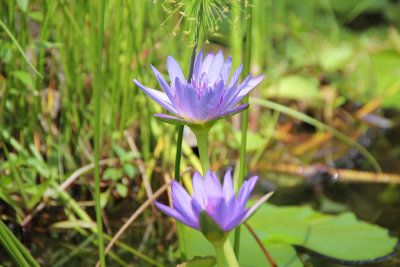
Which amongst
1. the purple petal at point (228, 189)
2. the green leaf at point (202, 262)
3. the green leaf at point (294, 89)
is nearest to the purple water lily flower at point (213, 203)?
the purple petal at point (228, 189)

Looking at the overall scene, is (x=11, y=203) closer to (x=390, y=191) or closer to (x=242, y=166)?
(x=242, y=166)

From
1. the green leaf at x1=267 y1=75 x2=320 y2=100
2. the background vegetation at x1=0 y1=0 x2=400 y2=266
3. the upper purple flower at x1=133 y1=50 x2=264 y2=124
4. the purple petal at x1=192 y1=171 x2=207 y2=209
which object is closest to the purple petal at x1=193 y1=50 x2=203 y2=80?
the upper purple flower at x1=133 y1=50 x2=264 y2=124

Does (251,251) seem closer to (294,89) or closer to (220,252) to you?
(220,252)

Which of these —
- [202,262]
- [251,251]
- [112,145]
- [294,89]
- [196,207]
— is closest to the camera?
[196,207]

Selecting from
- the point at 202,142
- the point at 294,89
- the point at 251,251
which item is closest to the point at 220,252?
the point at 202,142

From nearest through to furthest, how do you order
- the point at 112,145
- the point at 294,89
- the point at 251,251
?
A: the point at 251,251 → the point at 112,145 → the point at 294,89

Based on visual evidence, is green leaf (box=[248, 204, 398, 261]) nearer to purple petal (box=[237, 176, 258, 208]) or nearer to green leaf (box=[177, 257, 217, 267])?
green leaf (box=[177, 257, 217, 267])

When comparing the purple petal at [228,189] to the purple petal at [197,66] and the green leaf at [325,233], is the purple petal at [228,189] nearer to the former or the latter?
the purple petal at [197,66]

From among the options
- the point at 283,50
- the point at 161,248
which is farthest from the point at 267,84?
the point at 161,248
